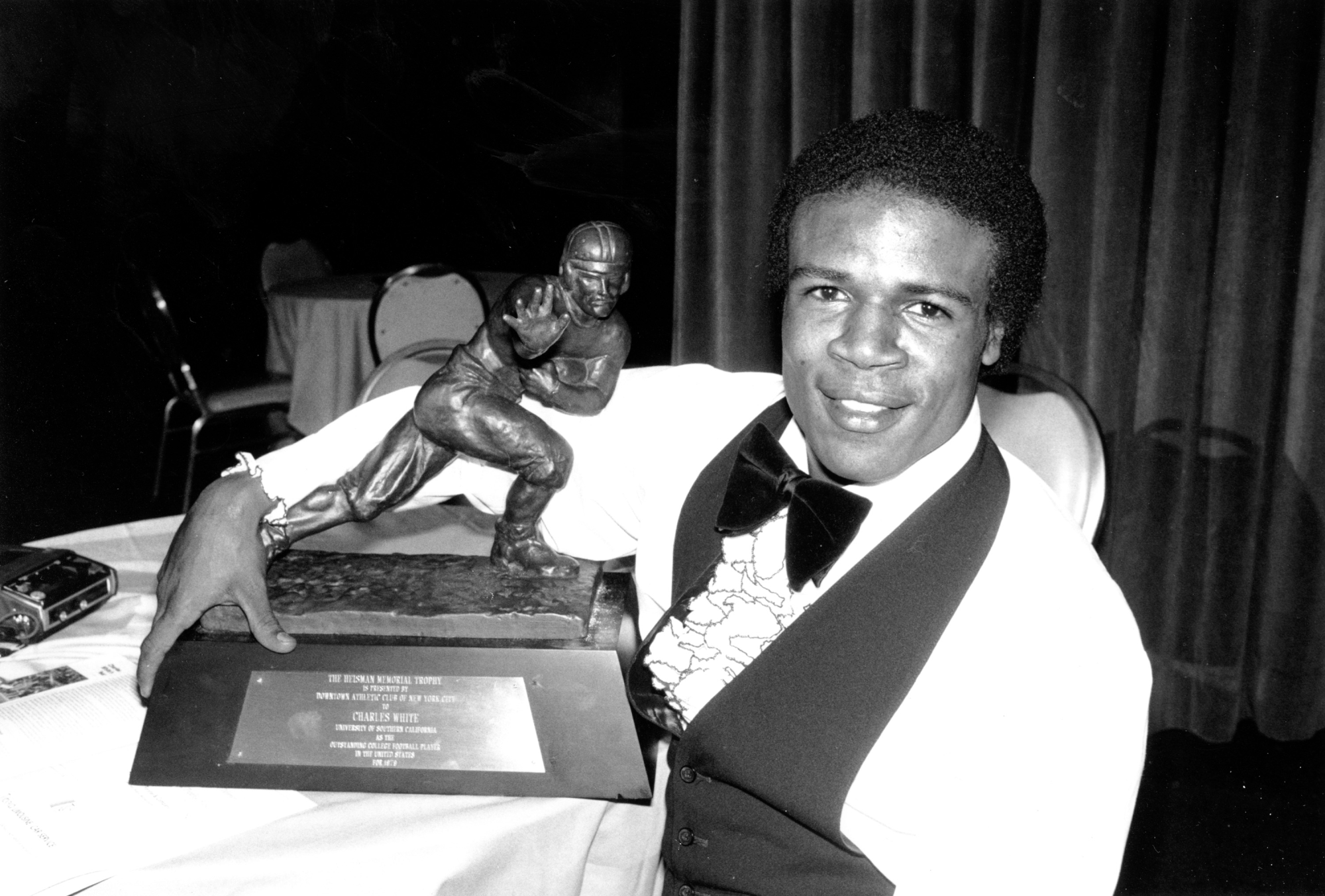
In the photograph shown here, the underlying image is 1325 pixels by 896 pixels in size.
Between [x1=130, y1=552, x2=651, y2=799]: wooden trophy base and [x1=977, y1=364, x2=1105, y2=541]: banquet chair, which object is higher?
[x1=977, y1=364, x2=1105, y2=541]: banquet chair

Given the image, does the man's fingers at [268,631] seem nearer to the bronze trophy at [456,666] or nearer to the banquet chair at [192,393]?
the bronze trophy at [456,666]

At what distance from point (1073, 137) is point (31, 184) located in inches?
128

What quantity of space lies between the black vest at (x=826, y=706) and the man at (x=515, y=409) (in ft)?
1.00

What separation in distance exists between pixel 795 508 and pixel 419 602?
406 millimetres

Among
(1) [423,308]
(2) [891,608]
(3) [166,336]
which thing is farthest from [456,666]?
(3) [166,336]

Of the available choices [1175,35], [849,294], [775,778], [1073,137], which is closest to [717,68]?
[1073,137]

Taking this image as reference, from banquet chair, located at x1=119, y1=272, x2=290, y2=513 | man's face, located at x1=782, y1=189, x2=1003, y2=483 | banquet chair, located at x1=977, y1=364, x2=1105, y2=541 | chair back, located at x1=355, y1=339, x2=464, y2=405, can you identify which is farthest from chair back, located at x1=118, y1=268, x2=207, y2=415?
man's face, located at x1=782, y1=189, x2=1003, y2=483

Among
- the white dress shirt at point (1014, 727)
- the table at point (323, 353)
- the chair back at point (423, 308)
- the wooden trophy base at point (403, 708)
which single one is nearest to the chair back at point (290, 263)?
the table at point (323, 353)

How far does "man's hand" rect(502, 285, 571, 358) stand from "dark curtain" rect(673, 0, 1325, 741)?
49.4 inches

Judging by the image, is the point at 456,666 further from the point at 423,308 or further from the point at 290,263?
the point at 290,263

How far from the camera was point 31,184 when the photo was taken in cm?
340

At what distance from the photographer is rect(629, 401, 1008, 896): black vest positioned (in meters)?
0.89

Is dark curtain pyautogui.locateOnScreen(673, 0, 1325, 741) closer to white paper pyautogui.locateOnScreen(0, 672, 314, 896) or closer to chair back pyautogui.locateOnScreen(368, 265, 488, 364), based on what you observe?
chair back pyautogui.locateOnScreen(368, 265, 488, 364)

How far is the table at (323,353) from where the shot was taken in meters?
3.25
